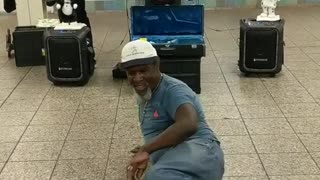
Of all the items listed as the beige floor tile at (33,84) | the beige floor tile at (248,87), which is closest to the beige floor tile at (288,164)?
the beige floor tile at (248,87)

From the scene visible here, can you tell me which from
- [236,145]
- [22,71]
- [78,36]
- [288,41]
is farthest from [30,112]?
[288,41]

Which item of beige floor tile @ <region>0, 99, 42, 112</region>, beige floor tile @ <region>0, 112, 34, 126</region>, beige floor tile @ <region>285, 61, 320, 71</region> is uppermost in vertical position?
beige floor tile @ <region>285, 61, 320, 71</region>

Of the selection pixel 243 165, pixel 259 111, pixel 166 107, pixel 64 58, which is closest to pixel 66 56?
pixel 64 58

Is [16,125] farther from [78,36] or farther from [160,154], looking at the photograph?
[160,154]

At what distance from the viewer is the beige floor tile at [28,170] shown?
3119 millimetres

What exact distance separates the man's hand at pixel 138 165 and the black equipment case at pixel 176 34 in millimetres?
2365

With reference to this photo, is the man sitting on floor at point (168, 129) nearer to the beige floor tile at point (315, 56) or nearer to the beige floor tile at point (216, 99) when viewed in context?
the beige floor tile at point (216, 99)

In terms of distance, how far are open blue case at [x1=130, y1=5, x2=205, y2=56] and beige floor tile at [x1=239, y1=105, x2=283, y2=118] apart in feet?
2.73

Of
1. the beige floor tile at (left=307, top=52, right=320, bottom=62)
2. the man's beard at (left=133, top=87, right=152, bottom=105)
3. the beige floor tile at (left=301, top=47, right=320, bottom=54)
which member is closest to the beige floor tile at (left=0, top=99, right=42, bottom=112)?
the man's beard at (left=133, top=87, right=152, bottom=105)

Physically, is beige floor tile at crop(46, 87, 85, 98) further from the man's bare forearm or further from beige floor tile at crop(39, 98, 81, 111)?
the man's bare forearm

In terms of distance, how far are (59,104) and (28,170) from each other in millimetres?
1238

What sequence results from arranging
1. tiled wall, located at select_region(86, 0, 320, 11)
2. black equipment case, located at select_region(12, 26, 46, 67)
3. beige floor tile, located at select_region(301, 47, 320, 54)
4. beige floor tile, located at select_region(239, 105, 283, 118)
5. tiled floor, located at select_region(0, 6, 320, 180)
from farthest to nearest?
tiled wall, located at select_region(86, 0, 320, 11)
beige floor tile, located at select_region(301, 47, 320, 54)
black equipment case, located at select_region(12, 26, 46, 67)
beige floor tile, located at select_region(239, 105, 283, 118)
tiled floor, located at select_region(0, 6, 320, 180)

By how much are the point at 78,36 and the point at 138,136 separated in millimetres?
1436

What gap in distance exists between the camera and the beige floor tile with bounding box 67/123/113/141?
145 inches
